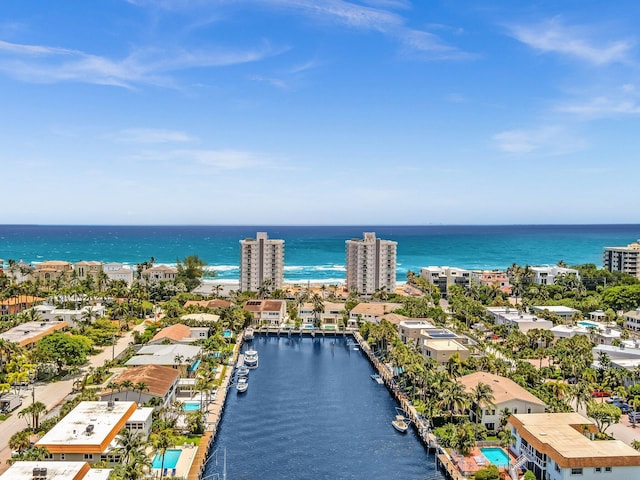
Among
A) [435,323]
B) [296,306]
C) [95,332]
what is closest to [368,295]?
[296,306]

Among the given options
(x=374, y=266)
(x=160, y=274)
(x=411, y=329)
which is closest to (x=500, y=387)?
(x=411, y=329)

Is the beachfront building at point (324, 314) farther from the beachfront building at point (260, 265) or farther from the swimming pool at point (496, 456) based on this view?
the swimming pool at point (496, 456)

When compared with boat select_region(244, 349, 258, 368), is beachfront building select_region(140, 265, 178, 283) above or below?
above

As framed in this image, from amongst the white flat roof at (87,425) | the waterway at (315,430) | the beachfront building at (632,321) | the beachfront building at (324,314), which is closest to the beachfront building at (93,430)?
the white flat roof at (87,425)

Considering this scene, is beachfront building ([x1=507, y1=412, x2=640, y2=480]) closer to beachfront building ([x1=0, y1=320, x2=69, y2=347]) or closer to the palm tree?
the palm tree

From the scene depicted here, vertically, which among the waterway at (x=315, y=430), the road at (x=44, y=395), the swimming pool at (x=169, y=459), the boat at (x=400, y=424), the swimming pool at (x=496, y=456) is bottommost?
the waterway at (x=315, y=430)

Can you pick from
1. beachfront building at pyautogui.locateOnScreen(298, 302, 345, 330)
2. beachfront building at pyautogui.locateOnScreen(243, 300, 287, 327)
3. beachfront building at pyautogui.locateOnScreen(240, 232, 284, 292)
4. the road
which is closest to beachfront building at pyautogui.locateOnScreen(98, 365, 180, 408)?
the road
